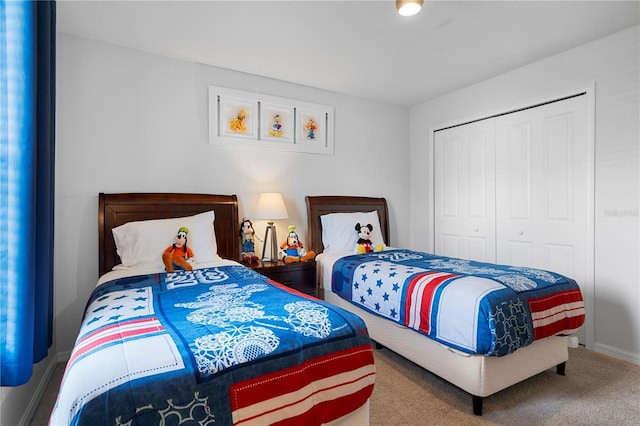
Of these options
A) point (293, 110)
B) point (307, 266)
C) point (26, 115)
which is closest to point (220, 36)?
point (293, 110)

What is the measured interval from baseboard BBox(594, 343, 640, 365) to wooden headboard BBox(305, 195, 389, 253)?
7.05 ft

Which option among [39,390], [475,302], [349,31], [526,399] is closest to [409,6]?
[349,31]

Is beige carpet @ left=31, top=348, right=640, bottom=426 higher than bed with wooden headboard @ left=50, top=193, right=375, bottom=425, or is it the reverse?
bed with wooden headboard @ left=50, top=193, right=375, bottom=425

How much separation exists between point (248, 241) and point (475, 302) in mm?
2097

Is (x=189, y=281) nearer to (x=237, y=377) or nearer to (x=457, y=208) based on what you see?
(x=237, y=377)

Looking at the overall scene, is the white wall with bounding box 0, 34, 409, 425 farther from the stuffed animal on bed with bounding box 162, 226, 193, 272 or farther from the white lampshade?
the stuffed animal on bed with bounding box 162, 226, 193, 272

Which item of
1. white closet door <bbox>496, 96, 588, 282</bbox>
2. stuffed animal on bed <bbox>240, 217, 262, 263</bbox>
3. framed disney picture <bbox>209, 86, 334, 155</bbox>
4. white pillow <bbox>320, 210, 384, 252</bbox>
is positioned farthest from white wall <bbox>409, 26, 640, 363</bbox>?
stuffed animal on bed <bbox>240, 217, 262, 263</bbox>

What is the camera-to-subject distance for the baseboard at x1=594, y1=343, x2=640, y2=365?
2.53m

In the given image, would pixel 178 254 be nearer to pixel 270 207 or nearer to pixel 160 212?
pixel 160 212

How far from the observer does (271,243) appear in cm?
337

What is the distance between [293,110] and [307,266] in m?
1.68

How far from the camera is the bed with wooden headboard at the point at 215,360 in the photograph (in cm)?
93

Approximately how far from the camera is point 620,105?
8.63ft

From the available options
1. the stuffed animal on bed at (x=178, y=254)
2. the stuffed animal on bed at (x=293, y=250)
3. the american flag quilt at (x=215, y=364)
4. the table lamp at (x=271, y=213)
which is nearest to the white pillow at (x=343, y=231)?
the stuffed animal on bed at (x=293, y=250)
